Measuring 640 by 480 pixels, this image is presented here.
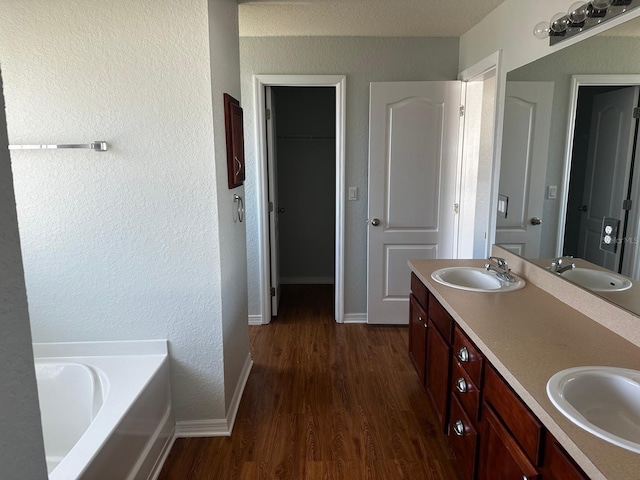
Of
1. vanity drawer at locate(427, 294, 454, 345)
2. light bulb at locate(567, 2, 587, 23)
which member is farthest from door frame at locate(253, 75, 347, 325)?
light bulb at locate(567, 2, 587, 23)

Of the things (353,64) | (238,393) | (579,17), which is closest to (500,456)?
(238,393)

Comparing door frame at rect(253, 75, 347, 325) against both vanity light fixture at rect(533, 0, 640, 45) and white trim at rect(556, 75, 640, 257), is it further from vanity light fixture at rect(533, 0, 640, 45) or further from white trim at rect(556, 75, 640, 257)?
white trim at rect(556, 75, 640, 257)

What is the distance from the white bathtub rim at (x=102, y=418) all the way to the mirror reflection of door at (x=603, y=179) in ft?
6.64

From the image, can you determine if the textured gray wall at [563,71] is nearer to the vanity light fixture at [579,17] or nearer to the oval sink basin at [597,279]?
the vanity light fixture at [579,17]

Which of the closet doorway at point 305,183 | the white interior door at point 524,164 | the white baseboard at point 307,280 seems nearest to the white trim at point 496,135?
the white interior door at point 524,164

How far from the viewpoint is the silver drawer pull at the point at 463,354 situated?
5.92 feet

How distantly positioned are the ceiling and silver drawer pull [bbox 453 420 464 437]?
94.0 inches

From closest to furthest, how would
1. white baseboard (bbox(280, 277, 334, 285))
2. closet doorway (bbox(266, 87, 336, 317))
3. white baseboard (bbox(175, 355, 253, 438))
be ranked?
1. white baseboard (bbox(175, 355, 253, 438))
2. closet doorway (bbox(266, 87, 336, 317))
3. white baseboard (bbox(280, 277, 334, 285))

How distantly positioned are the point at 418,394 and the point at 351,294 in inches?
50.8

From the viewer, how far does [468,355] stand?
178 cm

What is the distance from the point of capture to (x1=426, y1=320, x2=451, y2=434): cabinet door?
6.91ft

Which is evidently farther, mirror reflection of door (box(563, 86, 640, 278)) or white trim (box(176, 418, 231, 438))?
white trim (box(176, 418, 231, 438))

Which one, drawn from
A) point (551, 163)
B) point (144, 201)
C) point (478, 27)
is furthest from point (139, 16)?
point (478, 27)

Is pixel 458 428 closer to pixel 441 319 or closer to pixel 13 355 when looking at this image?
pixel 441 319
